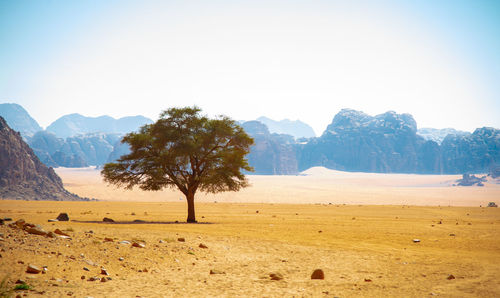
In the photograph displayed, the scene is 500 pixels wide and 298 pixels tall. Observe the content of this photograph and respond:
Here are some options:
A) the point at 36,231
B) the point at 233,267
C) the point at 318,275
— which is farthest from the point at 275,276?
the point at 36,231

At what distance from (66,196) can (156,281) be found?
84634mm

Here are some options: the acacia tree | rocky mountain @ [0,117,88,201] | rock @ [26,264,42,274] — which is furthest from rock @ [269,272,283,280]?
rocky mountain @ [0,117,88,201]

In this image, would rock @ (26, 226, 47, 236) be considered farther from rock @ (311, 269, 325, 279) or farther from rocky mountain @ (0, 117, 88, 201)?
rocky mountain @ (0, 117, 88, 201)

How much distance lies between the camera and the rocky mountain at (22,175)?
76.9 meters

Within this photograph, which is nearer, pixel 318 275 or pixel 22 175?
pixel 318 275

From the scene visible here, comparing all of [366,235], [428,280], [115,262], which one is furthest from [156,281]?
[366,235]

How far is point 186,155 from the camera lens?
29656 mm

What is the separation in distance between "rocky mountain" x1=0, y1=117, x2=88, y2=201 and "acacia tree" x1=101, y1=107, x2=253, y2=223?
58.4 meters

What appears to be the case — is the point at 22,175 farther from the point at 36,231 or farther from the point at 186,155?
the point at 36,231

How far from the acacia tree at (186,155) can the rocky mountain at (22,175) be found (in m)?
58.4

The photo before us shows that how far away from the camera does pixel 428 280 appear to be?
474 inches

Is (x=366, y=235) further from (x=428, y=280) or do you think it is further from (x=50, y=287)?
(x=50, y=287)

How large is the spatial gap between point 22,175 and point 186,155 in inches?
2735

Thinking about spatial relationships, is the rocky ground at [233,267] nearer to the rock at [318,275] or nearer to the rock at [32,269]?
the rock at [32,269]
